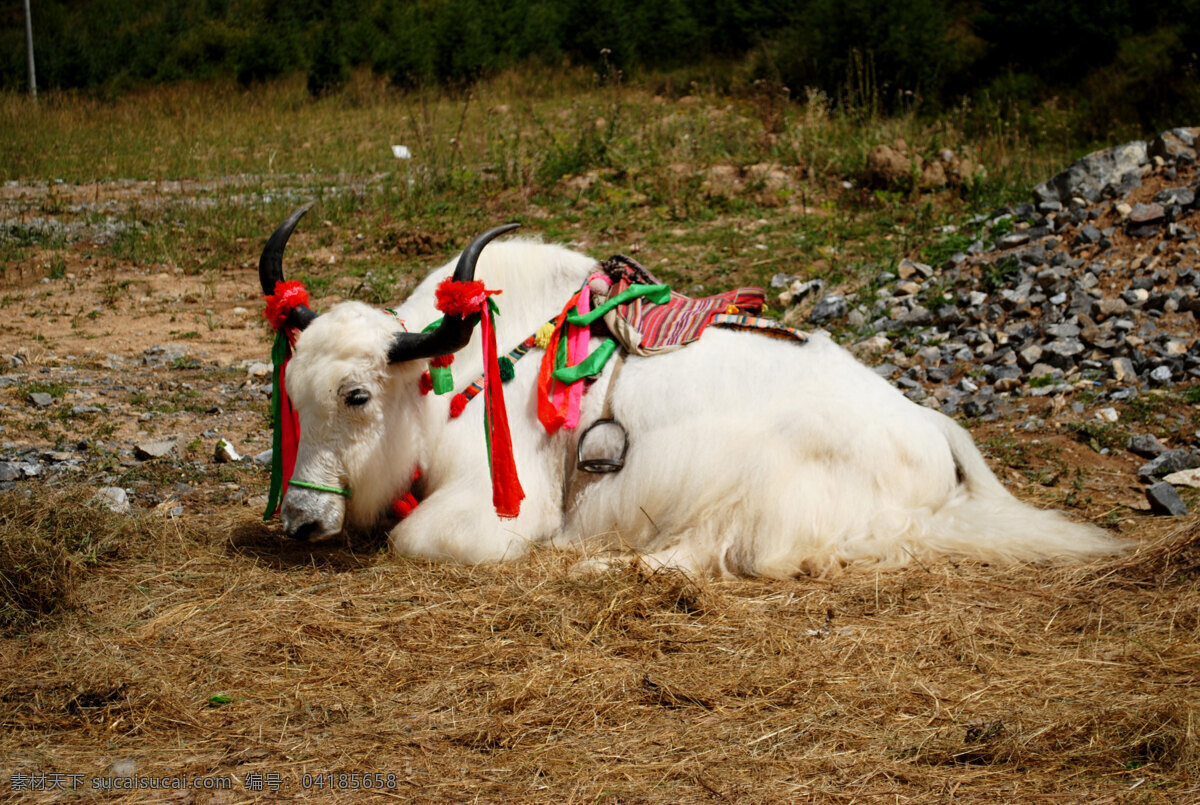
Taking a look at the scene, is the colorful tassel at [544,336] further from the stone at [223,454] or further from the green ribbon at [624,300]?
the stone at [223,454]

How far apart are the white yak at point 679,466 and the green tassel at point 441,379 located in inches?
4.1

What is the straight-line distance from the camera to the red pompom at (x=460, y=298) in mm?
3949

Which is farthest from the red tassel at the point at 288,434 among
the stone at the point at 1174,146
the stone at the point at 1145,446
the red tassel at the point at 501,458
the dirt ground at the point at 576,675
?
the stone at the point at 1174,146

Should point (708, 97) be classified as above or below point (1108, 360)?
above

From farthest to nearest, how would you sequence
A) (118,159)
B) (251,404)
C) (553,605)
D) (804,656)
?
(118,159), (251,404), (553,605), (804,656)

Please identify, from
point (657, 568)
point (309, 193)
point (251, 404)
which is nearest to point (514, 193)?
point (309, 193)

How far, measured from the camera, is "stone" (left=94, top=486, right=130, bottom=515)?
4.41 metres

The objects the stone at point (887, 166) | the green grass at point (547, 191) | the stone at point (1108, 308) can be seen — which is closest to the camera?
the stone at point (1108, 308)

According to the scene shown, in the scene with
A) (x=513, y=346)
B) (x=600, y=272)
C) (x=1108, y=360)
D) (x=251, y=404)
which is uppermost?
(x=600, y=272)

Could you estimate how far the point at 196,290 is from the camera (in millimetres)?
8891

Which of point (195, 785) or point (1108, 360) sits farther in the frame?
point (1108, 360)

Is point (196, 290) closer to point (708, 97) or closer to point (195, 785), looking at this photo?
point (195, 785)

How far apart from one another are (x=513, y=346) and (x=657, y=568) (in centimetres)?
141

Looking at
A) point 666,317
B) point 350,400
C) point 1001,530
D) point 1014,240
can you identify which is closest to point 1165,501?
point 1001,530
